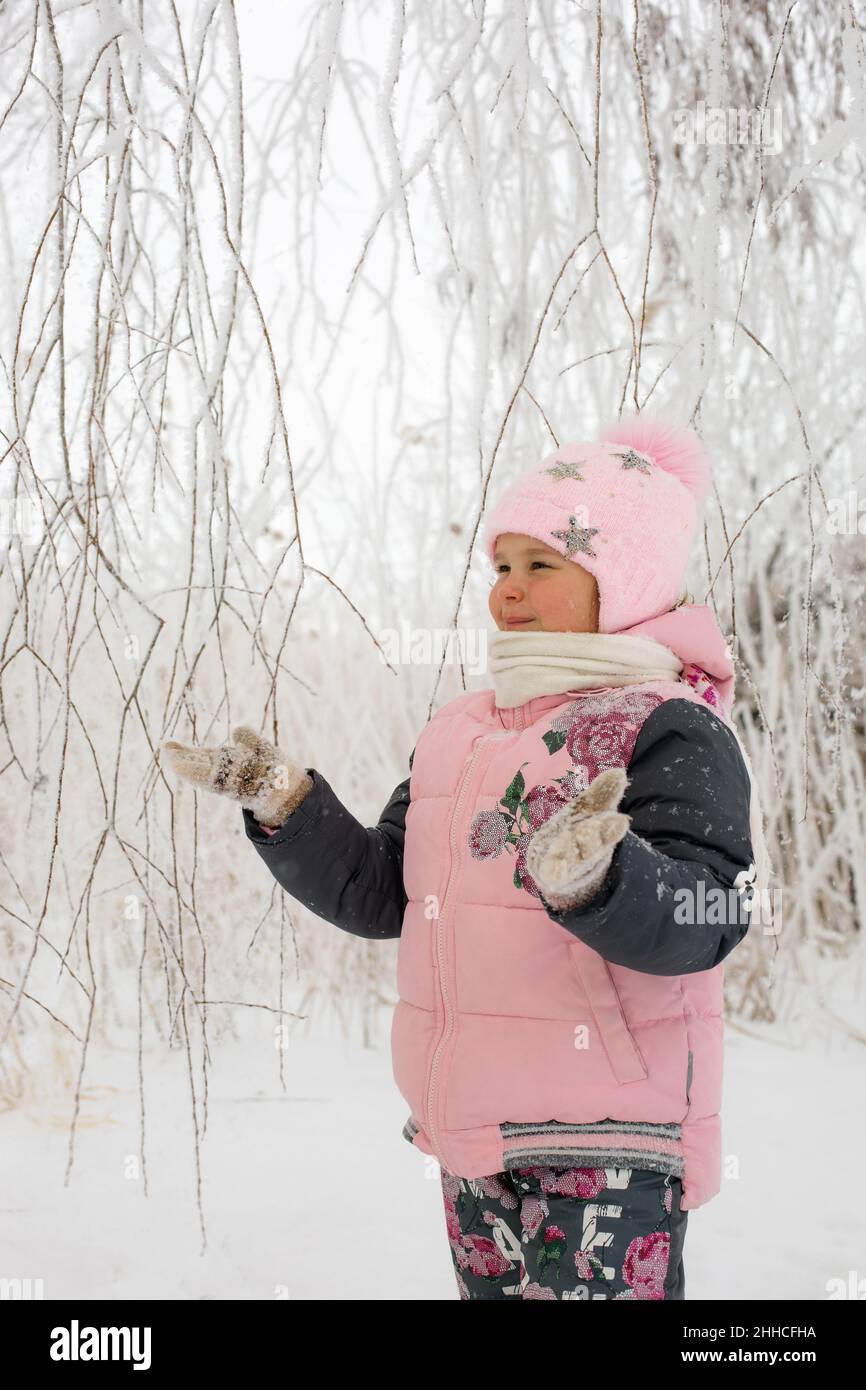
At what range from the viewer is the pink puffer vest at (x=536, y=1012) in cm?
104

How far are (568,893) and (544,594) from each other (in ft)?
1.31

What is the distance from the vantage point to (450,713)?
1.29 m

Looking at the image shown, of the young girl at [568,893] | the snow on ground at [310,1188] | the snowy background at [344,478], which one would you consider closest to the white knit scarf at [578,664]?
the young girl at [568,893]

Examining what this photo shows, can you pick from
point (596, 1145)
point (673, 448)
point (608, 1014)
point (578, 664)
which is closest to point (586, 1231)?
point (596, 1145)

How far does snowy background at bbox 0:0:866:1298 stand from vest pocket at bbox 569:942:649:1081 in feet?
1.27

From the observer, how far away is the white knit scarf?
1.14 meters

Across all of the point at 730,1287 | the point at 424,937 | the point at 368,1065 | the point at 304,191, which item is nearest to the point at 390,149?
the point at 304,191

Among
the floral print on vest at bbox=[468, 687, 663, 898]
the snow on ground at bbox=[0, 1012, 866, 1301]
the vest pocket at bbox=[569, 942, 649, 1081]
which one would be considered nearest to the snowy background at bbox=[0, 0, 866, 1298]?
the snow on ground at bbox=[0, 1012, 866, 1301]

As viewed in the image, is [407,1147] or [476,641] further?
[476,641]

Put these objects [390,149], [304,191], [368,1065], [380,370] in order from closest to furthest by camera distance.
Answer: [390,149], [304,191], [380,370], [368,1065]

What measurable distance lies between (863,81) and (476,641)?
59.5 inches

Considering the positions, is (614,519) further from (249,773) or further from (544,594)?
(249,773)

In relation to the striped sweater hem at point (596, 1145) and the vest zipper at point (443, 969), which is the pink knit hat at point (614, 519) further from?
the striped sweater hem at point (596, 1145)
